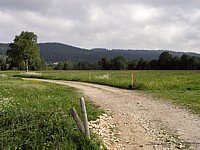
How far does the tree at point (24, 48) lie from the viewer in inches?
2467

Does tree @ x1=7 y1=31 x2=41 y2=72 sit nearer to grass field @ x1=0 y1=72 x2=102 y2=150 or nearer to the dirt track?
the dirt track

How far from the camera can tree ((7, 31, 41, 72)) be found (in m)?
62.7

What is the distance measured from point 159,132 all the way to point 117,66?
130m

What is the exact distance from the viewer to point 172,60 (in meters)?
115

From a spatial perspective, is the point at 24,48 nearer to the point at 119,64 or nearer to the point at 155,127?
the point at 155,127

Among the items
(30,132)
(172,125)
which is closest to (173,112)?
(172,125)

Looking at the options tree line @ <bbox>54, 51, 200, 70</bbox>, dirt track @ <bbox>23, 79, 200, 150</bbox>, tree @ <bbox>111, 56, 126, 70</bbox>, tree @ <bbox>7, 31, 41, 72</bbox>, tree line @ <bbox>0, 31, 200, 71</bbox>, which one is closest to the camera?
dirt track @ <bbox>23, 79, 200, 150</bbox>

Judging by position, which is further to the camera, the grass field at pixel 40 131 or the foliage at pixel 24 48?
the foliage at pixel 24 48

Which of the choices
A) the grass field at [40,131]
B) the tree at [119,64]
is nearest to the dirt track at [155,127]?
the grass field at [40,131]

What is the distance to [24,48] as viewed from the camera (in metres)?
62.5

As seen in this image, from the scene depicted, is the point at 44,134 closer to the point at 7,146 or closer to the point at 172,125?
the point at 7,146

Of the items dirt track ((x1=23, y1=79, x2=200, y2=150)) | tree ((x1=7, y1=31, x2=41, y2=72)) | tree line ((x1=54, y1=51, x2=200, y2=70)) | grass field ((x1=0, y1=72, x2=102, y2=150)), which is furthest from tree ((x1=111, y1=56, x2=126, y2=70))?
grass field ((x1=0, y1=72, x2=102, y2=150))

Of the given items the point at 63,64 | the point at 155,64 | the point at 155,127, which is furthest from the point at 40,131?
the point at 63,64

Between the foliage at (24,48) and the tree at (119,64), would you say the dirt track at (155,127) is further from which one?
the tree at (119,64)
